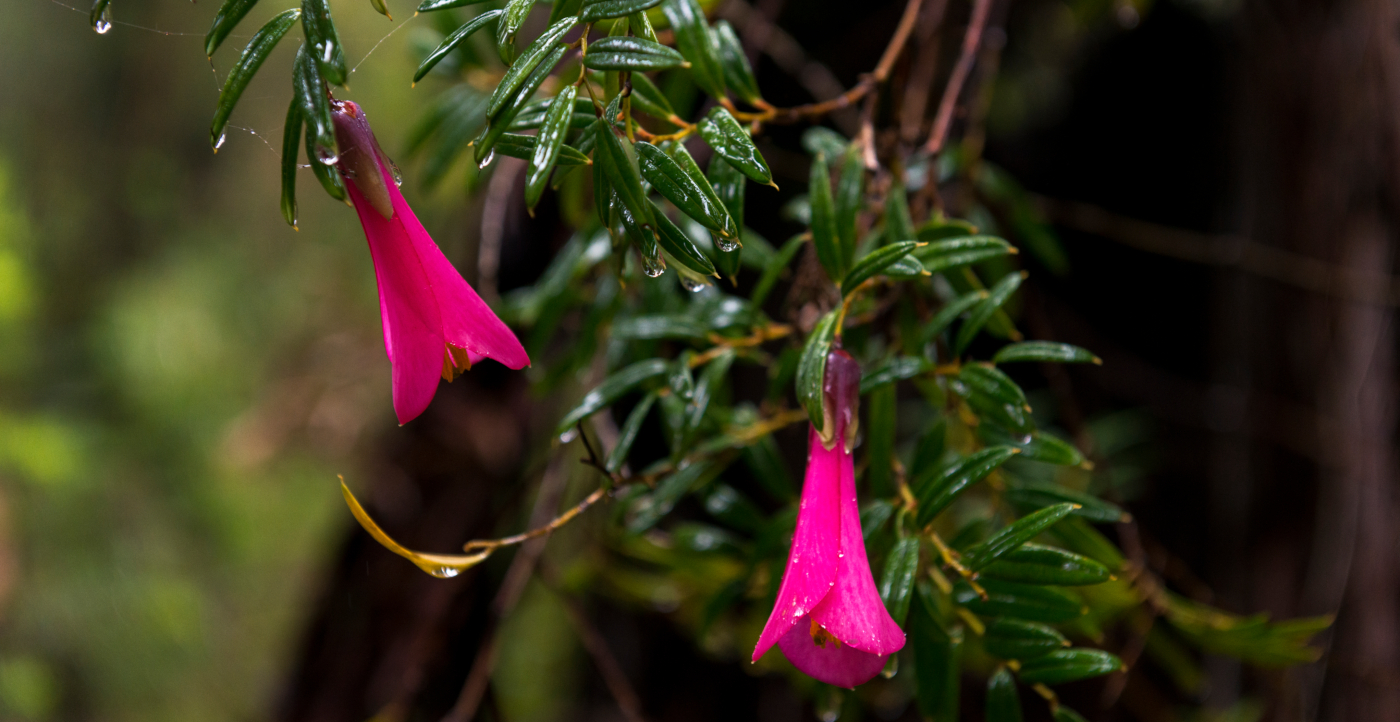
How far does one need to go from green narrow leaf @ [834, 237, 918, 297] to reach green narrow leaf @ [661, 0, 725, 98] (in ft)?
0.42

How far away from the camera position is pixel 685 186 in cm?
32

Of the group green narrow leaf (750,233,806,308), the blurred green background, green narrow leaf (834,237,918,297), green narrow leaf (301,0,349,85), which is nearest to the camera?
green narrow leaf (301,0,349,85)

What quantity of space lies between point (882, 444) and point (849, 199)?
150 mm

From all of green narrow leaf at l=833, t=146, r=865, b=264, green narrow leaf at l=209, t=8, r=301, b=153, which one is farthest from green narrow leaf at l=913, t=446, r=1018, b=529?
green narrow leaf at l=209, t=8, r=301, b=153

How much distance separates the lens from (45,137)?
3.97 feet

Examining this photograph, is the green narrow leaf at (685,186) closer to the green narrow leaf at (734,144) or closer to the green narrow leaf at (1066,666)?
the green narrow leaf at (734,144)

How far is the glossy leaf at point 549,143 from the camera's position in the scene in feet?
0.91

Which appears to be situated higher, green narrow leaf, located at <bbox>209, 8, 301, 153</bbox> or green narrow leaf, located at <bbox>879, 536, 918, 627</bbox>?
green narrow leaf, located at <bbox>209, 8, 301, 153</bbox>

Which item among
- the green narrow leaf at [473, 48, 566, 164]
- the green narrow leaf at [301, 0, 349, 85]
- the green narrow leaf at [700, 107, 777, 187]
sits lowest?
the green narrow leaf at [700, 107, 777, 187]

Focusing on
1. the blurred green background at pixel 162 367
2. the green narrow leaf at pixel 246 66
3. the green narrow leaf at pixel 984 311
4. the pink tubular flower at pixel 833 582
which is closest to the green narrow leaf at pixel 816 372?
the pink tubular flower at pixel 833 582

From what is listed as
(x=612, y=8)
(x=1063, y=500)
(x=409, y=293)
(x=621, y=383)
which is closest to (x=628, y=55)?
(x=612, y=8)

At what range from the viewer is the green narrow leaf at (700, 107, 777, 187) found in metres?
0.33

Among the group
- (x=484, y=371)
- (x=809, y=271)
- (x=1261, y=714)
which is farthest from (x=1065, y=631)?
(x=484, y=371)

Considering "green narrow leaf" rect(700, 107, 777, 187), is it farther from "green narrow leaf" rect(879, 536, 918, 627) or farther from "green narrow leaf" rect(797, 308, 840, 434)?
"green narrow leaf" rect(879, 536, 918, 627)
